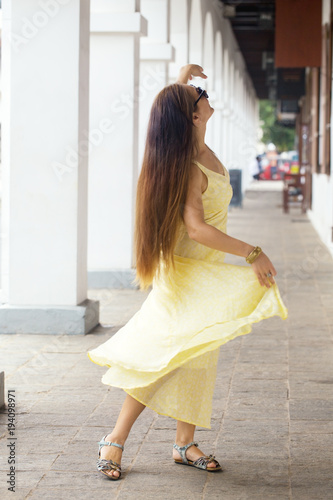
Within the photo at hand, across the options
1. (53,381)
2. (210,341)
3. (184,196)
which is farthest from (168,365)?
(53,381)

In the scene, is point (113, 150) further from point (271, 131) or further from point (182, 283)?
point (271, 131)

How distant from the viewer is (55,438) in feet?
12.6

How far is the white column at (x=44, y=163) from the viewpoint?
20.2 ft

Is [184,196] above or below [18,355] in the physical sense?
above

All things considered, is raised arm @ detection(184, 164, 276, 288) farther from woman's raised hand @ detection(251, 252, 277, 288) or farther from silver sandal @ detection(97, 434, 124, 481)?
silver sandal @ detection(97, 434, 124, 481)

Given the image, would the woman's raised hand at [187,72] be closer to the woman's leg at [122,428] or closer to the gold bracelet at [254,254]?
the gold bracelet at [254,254]

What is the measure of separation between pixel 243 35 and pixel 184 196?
83.5 feet

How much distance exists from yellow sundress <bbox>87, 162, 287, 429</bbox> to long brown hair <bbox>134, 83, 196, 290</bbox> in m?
0.11

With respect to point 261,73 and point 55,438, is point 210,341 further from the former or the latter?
point 261,73

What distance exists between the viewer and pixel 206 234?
3.23m

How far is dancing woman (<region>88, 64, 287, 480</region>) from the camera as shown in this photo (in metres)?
3.24

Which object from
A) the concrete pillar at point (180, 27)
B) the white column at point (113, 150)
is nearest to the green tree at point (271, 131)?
the concrete pillar at point (180, 27)

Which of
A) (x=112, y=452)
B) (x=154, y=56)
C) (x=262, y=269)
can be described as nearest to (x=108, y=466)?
(x=112, y=452)

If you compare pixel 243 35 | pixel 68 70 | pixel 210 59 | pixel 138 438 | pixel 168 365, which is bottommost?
pixel 138 438
